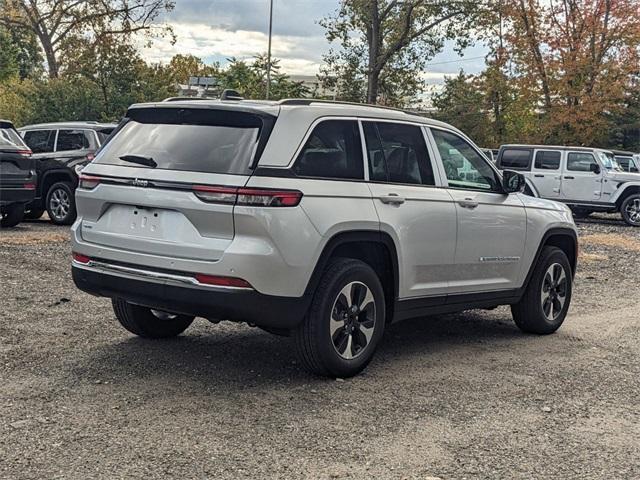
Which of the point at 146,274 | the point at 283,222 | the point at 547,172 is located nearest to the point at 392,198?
the point at 283,222

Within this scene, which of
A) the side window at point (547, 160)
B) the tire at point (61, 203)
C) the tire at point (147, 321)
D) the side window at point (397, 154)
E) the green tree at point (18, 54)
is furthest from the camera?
the green tree at point (18, 54)

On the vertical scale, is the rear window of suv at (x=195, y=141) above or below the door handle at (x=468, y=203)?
above

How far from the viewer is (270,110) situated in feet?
16.8

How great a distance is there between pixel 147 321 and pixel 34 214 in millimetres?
9822

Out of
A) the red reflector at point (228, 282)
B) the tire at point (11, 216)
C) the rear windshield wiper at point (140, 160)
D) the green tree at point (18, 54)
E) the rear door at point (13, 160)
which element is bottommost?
the tire at point (11, 216)

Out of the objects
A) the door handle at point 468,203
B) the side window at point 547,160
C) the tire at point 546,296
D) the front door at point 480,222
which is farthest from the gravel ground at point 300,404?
the side window at point 547,160

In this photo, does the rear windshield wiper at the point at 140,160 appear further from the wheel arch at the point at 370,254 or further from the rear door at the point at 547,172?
the rear door at the point at 547,172

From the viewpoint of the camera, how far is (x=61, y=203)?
14375 mm

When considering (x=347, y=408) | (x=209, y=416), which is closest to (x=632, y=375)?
(x=347, y=408)

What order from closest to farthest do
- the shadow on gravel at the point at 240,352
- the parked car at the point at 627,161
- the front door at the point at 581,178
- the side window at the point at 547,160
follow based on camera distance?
the shadow on gravel at the point at 240,352, the front door at the point at 581,178, the side window at the point at 547,160, the parked car at the point at 627,161

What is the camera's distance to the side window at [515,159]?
73.3ft

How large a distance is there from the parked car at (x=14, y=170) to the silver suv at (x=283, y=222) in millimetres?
7246

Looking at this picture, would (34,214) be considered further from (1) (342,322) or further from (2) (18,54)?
(2) (18,54)

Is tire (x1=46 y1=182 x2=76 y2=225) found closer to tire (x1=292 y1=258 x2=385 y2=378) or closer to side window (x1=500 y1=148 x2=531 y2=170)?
tire (x1=292 y1=258 x2=385 y2=378)
